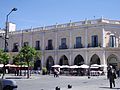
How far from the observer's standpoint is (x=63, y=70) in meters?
57.9

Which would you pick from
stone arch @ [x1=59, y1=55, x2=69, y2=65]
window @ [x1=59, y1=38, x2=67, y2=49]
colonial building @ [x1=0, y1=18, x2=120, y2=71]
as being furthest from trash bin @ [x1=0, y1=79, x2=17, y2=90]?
stone arch @ [x1=59, y1=55, x2=69, y2=65]

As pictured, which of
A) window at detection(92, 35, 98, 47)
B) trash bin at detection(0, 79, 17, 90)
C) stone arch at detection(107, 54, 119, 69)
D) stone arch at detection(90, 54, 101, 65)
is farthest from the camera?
stone arch at detection(90, 54, 101, 65)

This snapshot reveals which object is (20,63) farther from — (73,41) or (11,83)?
(11,83)

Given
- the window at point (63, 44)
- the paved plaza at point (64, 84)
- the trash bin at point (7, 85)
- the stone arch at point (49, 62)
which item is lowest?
the paved plaza at point (64, 84)

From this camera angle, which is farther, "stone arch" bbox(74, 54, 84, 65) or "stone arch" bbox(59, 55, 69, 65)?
"stone arch" bbox(59, 55, 69, 65)

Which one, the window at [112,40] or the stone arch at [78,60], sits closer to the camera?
the window at [112,40]

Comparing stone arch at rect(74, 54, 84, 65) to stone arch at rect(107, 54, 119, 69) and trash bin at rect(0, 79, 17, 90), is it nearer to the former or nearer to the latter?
stone arch at rect(107, 54, 119, 69)

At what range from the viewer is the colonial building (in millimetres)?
54562

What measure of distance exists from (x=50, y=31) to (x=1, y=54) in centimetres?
2131

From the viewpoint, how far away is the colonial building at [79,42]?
54.6 m

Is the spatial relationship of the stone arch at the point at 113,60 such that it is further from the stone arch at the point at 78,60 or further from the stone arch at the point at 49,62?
the stone arch at the point at 49,62

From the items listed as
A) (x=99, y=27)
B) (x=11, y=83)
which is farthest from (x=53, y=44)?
(x=11, y=83)

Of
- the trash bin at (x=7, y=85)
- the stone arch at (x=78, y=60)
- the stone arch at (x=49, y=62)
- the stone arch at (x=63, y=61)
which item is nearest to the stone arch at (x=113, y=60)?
the stone arch at (x=78, y=60)

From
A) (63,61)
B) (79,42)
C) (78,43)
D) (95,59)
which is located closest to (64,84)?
(95,59)
